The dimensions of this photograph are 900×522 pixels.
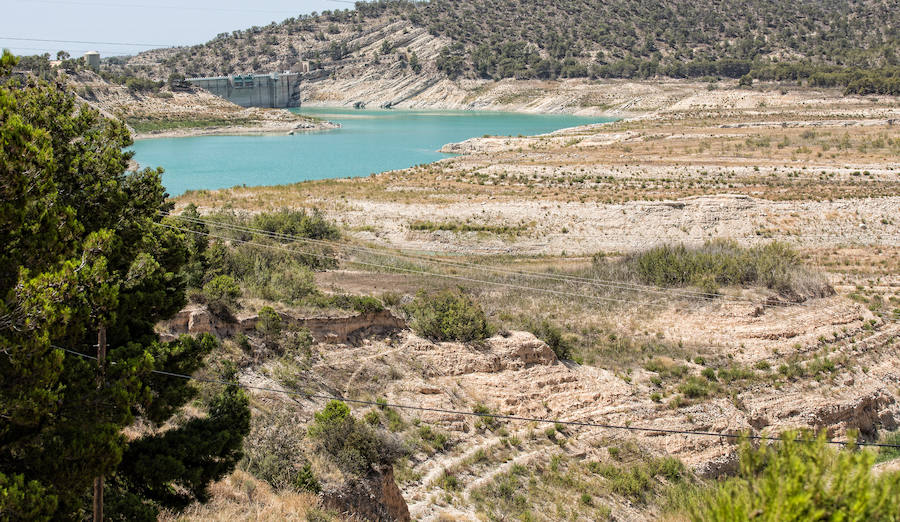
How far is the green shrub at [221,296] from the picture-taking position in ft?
46.7

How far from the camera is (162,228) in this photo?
9.61 meters

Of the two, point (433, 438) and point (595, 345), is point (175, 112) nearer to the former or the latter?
point (595, 345)

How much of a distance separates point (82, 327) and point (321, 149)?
7885 centimetres

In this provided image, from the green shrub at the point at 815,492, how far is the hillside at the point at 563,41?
412 feet

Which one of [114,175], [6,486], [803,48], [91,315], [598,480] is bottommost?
[598,480]

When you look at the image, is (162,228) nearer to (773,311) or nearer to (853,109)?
(773,311)

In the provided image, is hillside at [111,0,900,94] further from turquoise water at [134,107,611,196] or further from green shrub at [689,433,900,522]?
green shrub at [689,433,900,522]

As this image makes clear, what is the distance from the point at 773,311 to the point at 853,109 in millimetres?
75862

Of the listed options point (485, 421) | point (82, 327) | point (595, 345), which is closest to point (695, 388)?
point (595, 345)

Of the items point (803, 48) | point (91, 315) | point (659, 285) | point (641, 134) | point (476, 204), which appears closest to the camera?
point (91, 315)

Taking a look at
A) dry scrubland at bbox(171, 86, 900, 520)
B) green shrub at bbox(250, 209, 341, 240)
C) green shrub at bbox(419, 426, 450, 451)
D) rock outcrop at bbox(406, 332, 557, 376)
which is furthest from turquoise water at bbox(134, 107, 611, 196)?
green shrub at bbox(419, 426, 450, 451)

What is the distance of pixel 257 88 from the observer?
5763 inches

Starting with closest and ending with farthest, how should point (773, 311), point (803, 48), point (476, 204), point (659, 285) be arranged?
1. point (773, 311)
2. point (659, 285)
3. point (476, 204)
4. point (803, 48)

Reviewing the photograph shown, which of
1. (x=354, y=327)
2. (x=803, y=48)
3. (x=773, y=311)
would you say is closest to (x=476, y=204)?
(x=773, y=311)
